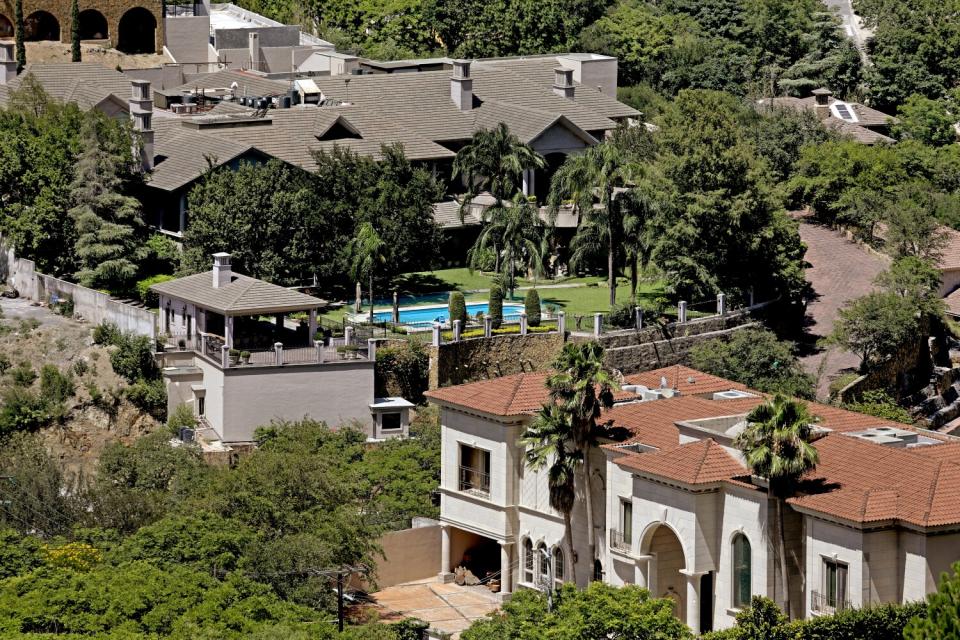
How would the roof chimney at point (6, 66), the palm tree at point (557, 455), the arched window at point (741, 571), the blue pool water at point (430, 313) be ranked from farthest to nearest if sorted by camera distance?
the roof chimney at point (6, 66)
the blue pool water at point (430, 313)
the palm tree at point (557, 455)
the arched window at point (741, 571)

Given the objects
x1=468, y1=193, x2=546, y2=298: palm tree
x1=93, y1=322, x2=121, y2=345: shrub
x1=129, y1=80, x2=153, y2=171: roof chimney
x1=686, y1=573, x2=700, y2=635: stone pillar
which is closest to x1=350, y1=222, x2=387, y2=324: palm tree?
→ x1=468, y1=193, x2=546, y2=298: palm tree

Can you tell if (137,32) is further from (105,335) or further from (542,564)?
(542,564)

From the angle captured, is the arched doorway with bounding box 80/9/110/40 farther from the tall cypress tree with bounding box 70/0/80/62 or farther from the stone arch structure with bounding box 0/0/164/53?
the tall cypress tree with bounding box 70/0/80/62

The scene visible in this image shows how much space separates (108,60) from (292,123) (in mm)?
31206

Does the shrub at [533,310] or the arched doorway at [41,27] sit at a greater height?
the arched doorway at [41,27]

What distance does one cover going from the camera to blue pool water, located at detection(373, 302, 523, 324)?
315 feet

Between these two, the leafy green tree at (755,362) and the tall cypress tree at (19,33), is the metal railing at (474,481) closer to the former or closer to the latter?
the leafy green tree at (755,362)

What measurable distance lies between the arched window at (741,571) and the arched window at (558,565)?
7.98m

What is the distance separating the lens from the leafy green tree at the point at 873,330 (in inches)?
3780

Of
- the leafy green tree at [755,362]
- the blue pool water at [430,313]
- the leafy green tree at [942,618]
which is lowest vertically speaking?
the leafy green tree at [942,618]

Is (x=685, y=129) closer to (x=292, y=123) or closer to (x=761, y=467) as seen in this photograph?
(x=292, y=123)

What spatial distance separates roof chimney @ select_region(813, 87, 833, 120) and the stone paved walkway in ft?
184

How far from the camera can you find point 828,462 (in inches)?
2756

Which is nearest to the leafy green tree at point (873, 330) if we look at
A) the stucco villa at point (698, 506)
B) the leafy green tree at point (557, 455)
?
the stucco villa at point (698, 506)
